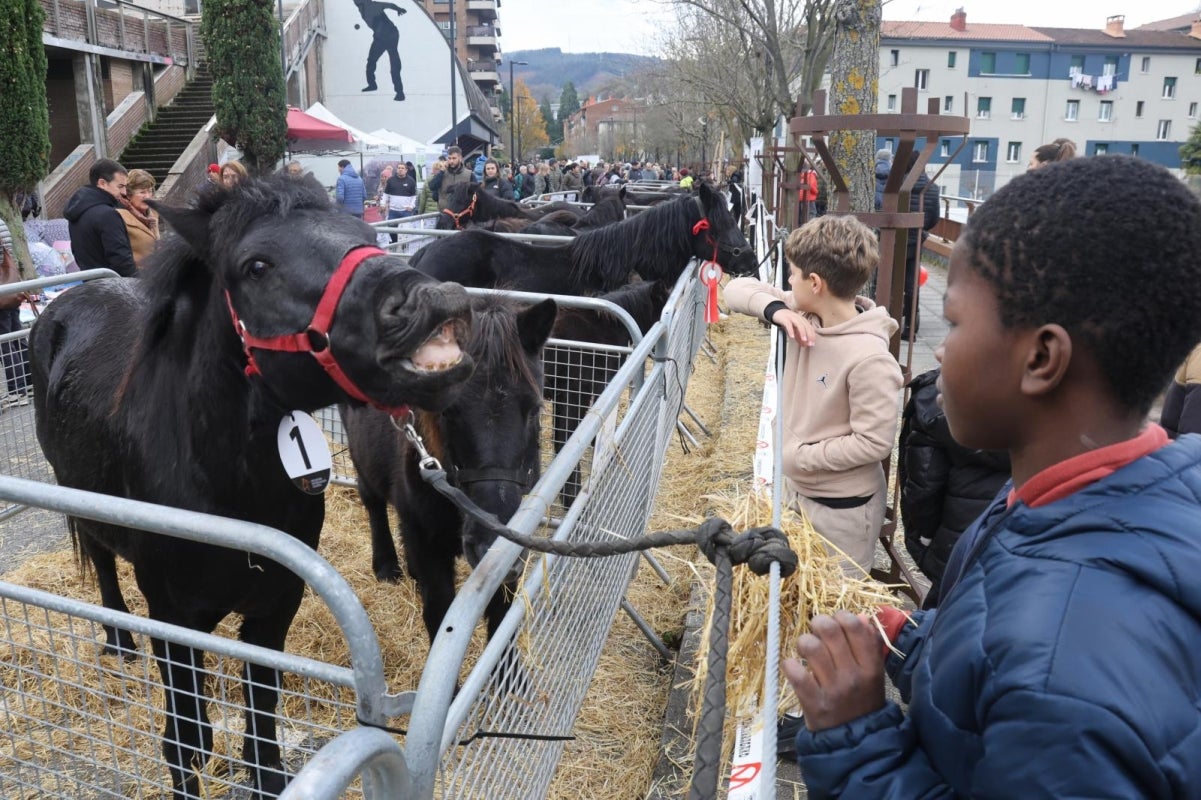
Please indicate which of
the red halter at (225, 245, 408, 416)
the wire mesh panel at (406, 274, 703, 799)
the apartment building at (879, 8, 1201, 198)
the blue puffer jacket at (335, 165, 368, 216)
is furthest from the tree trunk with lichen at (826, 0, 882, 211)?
the apartment building at (879, 8, 1201, 198)

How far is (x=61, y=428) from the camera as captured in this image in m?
3.08

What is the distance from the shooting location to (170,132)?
23.7 metres

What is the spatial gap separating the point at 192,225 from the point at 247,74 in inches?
821

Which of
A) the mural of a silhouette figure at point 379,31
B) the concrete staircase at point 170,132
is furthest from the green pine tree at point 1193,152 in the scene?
the concrete staircase at point 170,132

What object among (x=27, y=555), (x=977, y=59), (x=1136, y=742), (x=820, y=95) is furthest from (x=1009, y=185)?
(x=977, y=59)

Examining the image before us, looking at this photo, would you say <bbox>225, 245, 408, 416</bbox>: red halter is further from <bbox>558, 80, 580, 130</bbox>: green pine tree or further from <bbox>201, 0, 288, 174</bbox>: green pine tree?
<bbox>558, 80, 580, 130</bbox>: green pine tree

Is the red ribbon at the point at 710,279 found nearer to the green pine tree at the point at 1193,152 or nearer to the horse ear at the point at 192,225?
the horse ear at the point at 192,225

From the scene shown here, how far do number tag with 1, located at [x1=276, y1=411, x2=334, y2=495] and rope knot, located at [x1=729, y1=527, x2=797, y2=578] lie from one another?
1.19 metres

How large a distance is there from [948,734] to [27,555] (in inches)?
209

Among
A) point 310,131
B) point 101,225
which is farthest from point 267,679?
point 310,131

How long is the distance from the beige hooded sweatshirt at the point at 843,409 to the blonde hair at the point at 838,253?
0.14 meters

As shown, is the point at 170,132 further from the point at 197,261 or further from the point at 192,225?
the point at 192,225

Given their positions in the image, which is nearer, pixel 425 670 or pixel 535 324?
pixel 425 670

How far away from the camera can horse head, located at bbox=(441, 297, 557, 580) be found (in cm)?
265
